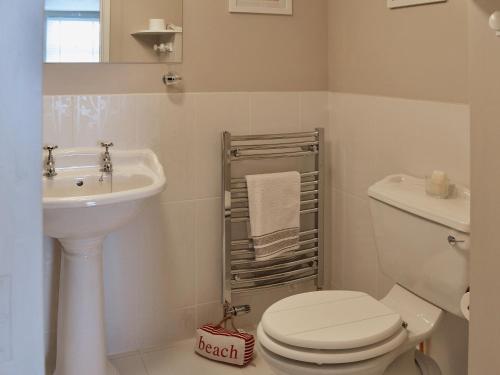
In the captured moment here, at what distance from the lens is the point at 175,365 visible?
2.19 metres

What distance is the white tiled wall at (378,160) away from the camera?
1.80 meters

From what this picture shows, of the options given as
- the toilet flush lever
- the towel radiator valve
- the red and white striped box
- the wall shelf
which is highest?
the wall shelf

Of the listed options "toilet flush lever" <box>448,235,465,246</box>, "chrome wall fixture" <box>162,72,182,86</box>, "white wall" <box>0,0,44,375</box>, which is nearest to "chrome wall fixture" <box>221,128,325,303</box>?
"chrome wall fixture" <box>162,72,182,86</box>

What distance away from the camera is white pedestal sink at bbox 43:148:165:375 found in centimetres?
164

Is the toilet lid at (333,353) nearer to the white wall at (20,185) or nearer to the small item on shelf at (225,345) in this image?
the small item on shelf at (225,345)

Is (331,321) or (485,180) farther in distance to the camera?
(331,321)

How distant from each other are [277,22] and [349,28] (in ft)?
1.10

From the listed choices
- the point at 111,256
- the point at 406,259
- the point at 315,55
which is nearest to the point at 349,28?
the point at 315,55

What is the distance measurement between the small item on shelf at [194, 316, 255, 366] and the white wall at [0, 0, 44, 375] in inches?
68.9

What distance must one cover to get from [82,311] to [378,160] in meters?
1.33

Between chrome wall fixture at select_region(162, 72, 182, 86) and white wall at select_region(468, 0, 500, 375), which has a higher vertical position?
chrome wall fixture at select_region(162, 72, 182, 86)

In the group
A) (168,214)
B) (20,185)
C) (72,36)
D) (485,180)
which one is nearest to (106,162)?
(168,214)

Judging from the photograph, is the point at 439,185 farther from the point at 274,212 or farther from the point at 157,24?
the point at 157,24

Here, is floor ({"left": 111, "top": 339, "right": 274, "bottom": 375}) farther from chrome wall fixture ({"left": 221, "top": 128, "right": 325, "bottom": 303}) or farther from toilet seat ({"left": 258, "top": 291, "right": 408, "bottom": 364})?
toilet seat ({"left": 258, "top": 291, "right": 408, "bottom": 364})
